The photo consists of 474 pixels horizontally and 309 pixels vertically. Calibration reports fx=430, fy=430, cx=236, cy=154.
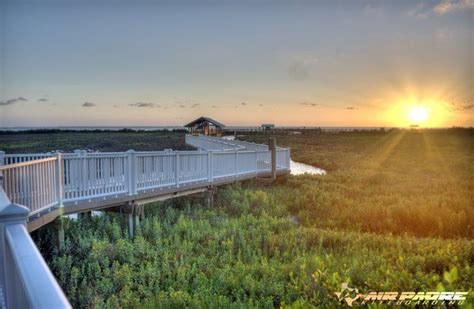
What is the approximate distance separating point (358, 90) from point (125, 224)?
21987 mm

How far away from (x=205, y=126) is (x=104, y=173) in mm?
48623

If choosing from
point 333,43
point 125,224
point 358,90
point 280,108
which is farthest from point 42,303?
point 280,108

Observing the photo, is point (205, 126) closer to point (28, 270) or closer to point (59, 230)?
point (59, 230)

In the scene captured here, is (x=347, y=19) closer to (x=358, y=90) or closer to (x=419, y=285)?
(x=358, y=90)

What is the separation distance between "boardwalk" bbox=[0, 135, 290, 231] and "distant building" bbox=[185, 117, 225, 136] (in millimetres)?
40766

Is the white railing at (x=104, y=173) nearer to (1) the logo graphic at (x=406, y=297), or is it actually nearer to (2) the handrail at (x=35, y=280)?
(2) the handrail at (x=35, y=280)

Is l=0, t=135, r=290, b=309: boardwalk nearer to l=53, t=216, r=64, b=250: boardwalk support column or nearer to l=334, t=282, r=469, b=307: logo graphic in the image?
l=53, t=216, r=64, b=250: boardwalk support column

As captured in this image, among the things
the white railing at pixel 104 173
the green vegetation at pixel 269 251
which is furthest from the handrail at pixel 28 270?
the white railing at pixel 104 173

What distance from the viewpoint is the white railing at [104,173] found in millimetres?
8781

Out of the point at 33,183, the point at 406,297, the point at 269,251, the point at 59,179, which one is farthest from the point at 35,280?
the point at 59,179

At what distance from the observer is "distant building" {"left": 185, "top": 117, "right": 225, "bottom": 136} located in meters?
59.3

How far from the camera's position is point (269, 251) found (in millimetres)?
10211

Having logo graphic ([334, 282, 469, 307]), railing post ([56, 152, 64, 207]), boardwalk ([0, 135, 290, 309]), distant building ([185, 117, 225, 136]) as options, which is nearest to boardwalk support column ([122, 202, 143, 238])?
boardwalk ([0, 135, 290, 309])

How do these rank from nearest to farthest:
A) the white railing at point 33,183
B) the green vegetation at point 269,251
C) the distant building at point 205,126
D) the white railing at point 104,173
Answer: the green vegetation at point 269,251
the white railing at point 33,183
the white railing at point 104,173
the distant building at point 205,126
